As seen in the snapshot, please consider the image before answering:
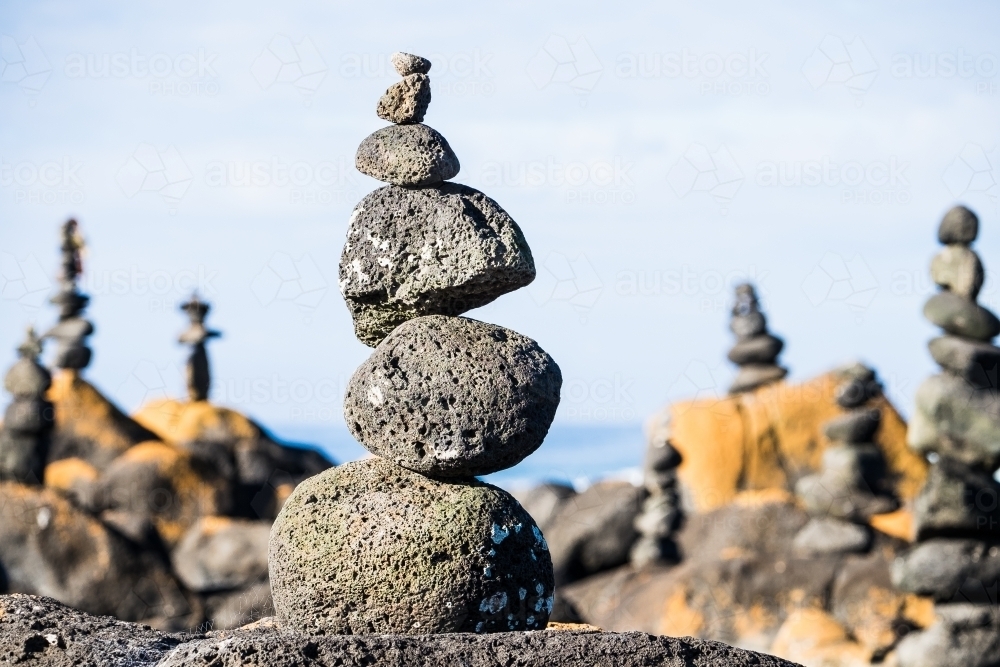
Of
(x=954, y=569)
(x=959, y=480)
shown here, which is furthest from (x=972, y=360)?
(x=954, y=569)

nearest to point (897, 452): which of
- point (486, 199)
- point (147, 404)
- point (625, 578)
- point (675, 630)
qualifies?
point (625, 578)

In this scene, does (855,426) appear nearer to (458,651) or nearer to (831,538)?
(831,538)

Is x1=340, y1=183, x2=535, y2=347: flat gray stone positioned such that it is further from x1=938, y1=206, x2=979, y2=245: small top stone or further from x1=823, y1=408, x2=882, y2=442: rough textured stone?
x1=823, y1=408, x2=882, y2=442: rough textured stone

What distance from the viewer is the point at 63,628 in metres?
7.09

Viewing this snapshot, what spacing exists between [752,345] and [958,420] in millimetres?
9431

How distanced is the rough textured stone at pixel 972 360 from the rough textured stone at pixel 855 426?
17.2 feet

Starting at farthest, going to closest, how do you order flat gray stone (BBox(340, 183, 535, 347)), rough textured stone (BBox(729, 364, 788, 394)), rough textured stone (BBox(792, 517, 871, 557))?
rough textured stone (BBox(729, 364, 788, 394)) → rough textured stone (BBox(792, 517, 871, 557)) → flat gray stone (BBox(340, 183, 535, 347))

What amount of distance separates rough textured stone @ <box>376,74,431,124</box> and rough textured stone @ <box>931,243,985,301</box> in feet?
29.0

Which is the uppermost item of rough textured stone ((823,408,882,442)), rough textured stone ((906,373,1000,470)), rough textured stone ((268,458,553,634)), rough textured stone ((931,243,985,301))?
rough textured stone ((931,243,985,301))

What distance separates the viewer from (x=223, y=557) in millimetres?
20750

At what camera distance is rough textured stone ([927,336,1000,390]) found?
1452 centimetres

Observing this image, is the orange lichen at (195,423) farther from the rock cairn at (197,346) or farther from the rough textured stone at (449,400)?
the rough textured stone at (449,400)

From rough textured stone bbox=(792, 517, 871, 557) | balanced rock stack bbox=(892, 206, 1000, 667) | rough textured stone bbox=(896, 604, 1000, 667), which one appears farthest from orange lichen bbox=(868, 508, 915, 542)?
rough textured stone bbox=(896, 604, 1000, 667)

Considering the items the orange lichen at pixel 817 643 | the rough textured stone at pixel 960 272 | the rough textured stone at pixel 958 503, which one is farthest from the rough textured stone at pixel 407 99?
the orange lichen at pixel 817 643
